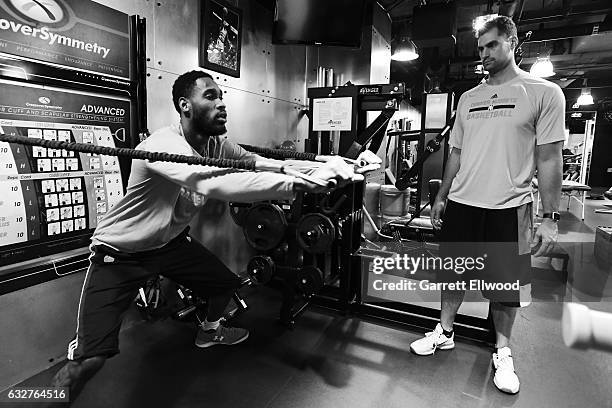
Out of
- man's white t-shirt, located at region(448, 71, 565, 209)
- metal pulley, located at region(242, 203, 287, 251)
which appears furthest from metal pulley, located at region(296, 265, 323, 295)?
man's white t-shirt, located at region(448, 71, 565, 209)

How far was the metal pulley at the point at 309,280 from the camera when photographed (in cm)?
251

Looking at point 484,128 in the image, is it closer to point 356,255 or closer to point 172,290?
point 356,255

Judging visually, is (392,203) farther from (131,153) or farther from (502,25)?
(131,153)

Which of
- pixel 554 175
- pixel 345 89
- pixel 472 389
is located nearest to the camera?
pixel 554 175

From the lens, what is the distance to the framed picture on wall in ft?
9.24

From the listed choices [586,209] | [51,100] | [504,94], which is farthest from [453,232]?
[586,209]

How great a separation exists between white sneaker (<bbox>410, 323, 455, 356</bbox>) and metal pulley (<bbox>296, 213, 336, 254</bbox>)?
2.77 feet

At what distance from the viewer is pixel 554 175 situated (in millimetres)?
1846

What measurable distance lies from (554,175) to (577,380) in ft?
3.96

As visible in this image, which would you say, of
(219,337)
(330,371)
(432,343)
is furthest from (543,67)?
(219,337)

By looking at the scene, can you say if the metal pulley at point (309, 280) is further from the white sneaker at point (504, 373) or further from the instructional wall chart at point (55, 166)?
the instructional wall chart at point (55, 166)

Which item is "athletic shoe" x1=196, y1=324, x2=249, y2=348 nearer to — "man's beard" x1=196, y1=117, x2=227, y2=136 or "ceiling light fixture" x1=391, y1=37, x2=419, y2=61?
"man's beard" x1=196, y1=117, x2=227, y2=136

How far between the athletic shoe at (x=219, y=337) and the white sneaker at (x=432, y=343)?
1.13 metres

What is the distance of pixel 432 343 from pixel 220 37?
9.10 ft
